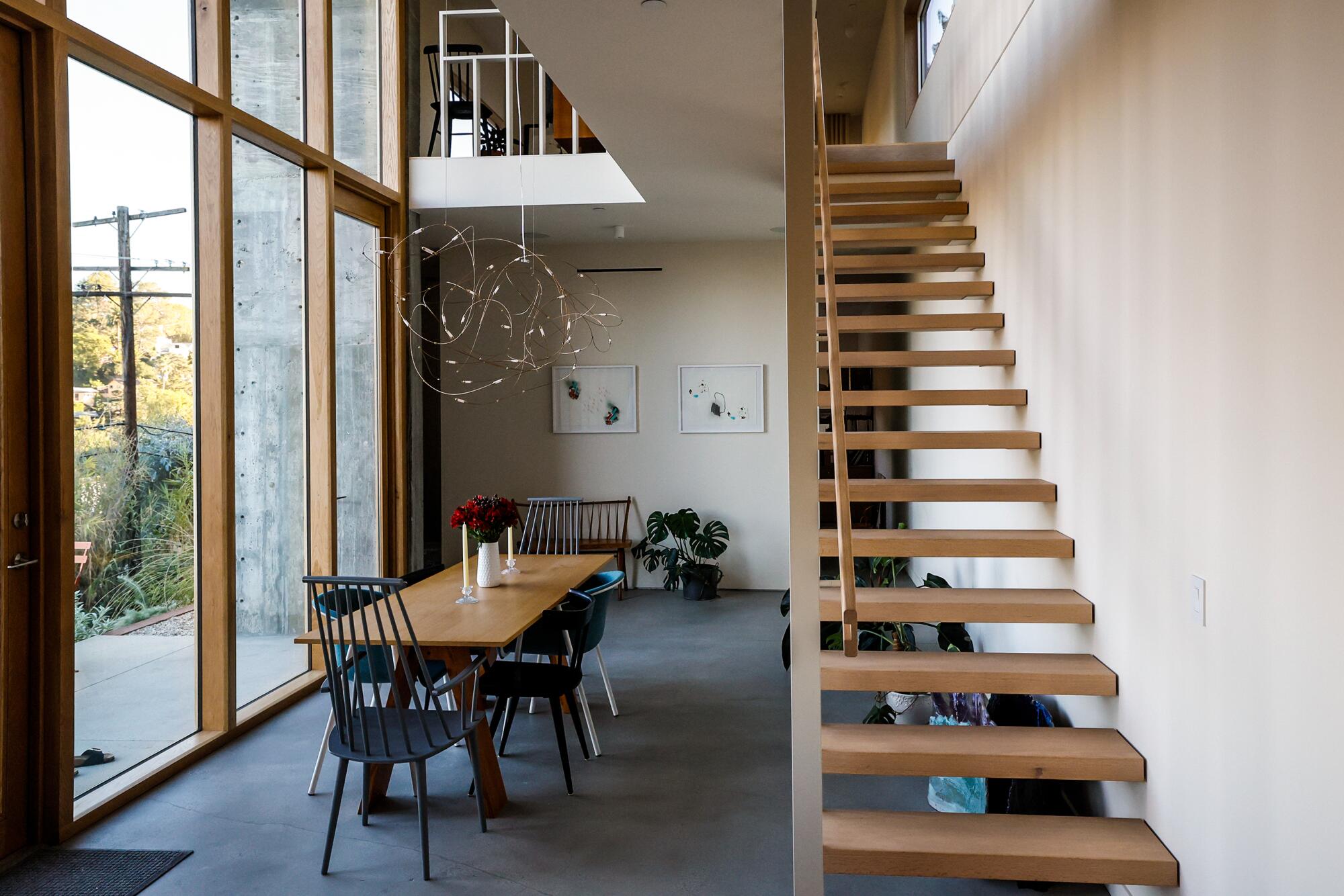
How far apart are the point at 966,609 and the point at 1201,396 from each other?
1.14 meters

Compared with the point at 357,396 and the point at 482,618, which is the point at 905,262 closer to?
the point at 482,618

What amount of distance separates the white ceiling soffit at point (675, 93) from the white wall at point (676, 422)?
110 cm

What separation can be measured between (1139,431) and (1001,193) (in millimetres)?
2080

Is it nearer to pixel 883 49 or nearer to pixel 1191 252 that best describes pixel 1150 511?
pixel 1191 252

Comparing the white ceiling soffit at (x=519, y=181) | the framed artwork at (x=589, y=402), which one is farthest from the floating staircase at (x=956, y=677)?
the framed artwork at (x=589, y=402)

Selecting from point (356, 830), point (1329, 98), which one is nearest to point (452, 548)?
point (356, 830)

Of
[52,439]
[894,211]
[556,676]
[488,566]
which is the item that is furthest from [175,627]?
[894,211]

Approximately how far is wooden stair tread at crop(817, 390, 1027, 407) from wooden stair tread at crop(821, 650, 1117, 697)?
3.80ft

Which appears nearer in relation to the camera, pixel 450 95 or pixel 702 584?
pixel 450 95

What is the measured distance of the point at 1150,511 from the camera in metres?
2.70

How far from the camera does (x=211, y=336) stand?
4.32 meters

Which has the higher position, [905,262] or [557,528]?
[905,262]

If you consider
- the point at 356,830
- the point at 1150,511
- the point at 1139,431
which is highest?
the point at 1139,431

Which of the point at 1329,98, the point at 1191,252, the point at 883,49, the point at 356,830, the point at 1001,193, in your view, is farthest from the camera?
the point at 883,49
